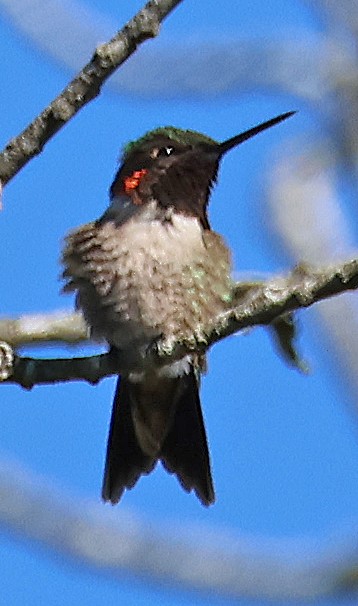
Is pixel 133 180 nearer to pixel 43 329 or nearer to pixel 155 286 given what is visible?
pixel 155 286

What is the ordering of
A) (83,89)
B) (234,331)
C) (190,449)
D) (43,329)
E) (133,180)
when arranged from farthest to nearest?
1. (43,329)
2. (190,449)
3. (133,180)
4. (234,331)
5. (83,89)

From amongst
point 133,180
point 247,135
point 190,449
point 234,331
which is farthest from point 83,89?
point 190,449

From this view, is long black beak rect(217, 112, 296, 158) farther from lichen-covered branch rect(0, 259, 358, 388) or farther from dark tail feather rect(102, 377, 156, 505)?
dark tail feather rect(102, 377, 156, 505)

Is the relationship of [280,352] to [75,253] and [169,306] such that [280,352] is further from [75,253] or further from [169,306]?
[75,253]

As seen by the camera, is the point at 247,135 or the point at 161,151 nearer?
the point at 247,135

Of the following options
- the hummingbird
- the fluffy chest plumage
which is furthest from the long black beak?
the fluffy chest plumage

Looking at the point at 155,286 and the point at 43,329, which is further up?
the point at 43,329

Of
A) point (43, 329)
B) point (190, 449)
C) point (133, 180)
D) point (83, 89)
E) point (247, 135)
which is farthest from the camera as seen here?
point (43, 329)

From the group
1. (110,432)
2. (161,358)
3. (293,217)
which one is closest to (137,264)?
(161,358)
